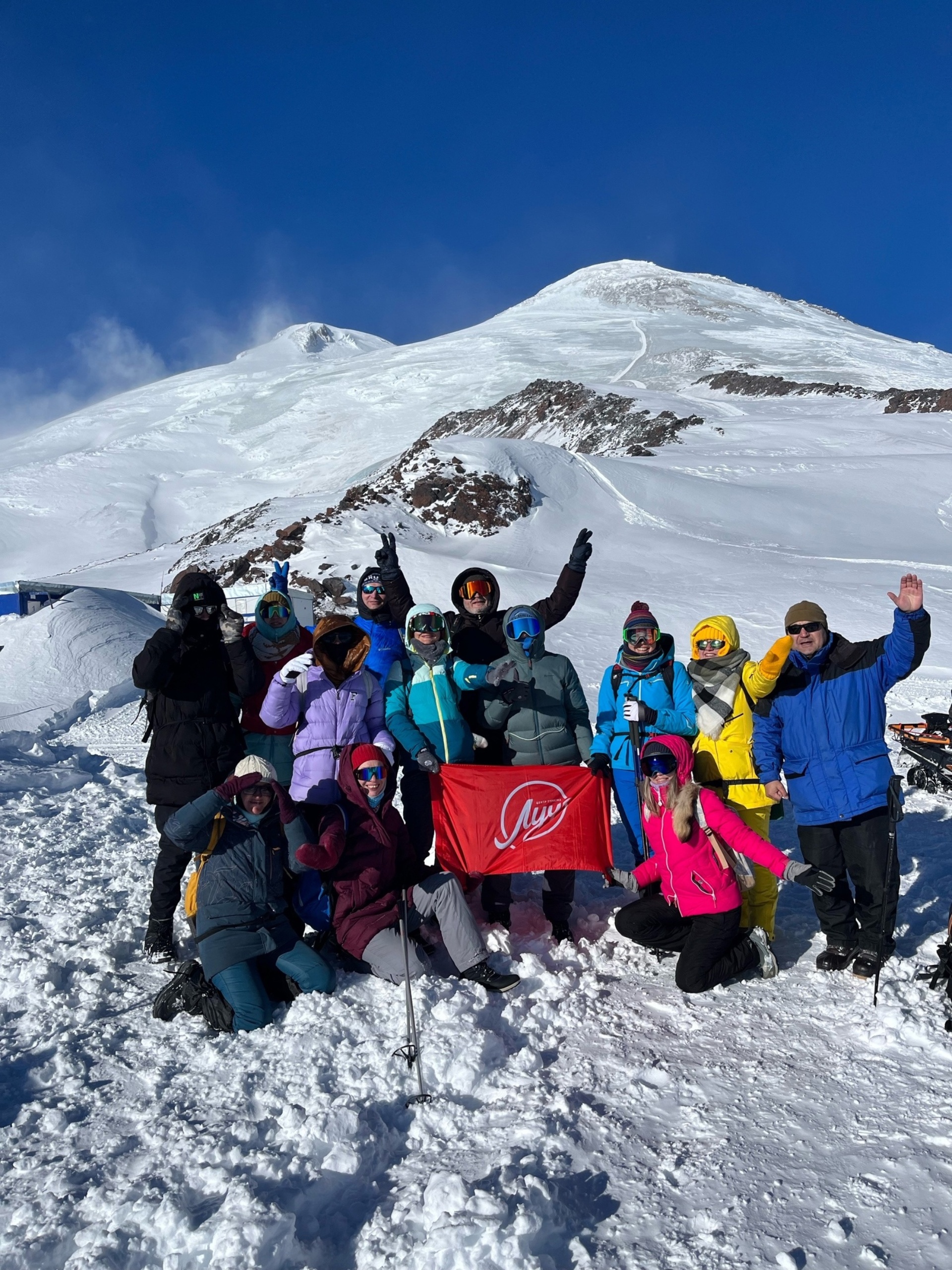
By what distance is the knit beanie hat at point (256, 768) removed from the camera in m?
4.05

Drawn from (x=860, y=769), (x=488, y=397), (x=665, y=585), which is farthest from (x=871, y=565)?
(x=488, y=397)

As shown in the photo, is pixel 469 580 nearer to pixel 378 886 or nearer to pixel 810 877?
pixel 378 886

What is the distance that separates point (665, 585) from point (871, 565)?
17.3ft

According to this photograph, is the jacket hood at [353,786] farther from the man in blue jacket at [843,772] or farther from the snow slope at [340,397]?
the snow slope at [340,397]

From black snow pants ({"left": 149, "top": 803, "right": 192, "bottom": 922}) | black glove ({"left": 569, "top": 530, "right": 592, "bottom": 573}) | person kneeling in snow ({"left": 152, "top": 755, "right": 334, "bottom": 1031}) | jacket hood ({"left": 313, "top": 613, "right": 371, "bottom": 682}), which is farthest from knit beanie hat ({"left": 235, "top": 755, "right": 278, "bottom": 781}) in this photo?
black glove ({"left": 569, "top": 530, "right": 592, "bottom": 573})

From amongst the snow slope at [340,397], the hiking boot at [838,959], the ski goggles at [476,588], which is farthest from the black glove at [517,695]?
the snow slope at [340,397]

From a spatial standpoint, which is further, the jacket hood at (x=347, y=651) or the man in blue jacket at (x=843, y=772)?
the jacket hood at (x=347, y=651)

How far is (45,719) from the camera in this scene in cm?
1013

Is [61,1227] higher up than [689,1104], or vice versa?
[61,1227]

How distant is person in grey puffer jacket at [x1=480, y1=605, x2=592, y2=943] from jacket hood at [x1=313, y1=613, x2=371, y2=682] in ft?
2.49

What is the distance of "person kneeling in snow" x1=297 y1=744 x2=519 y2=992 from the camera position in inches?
161

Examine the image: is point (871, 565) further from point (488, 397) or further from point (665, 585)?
point (488, 397)

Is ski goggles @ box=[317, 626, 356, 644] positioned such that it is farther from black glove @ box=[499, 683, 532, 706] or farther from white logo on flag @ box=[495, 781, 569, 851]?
white logo on flag @ box=[495, 781, 569, 851]

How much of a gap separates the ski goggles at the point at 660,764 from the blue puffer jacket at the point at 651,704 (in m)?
0.33
